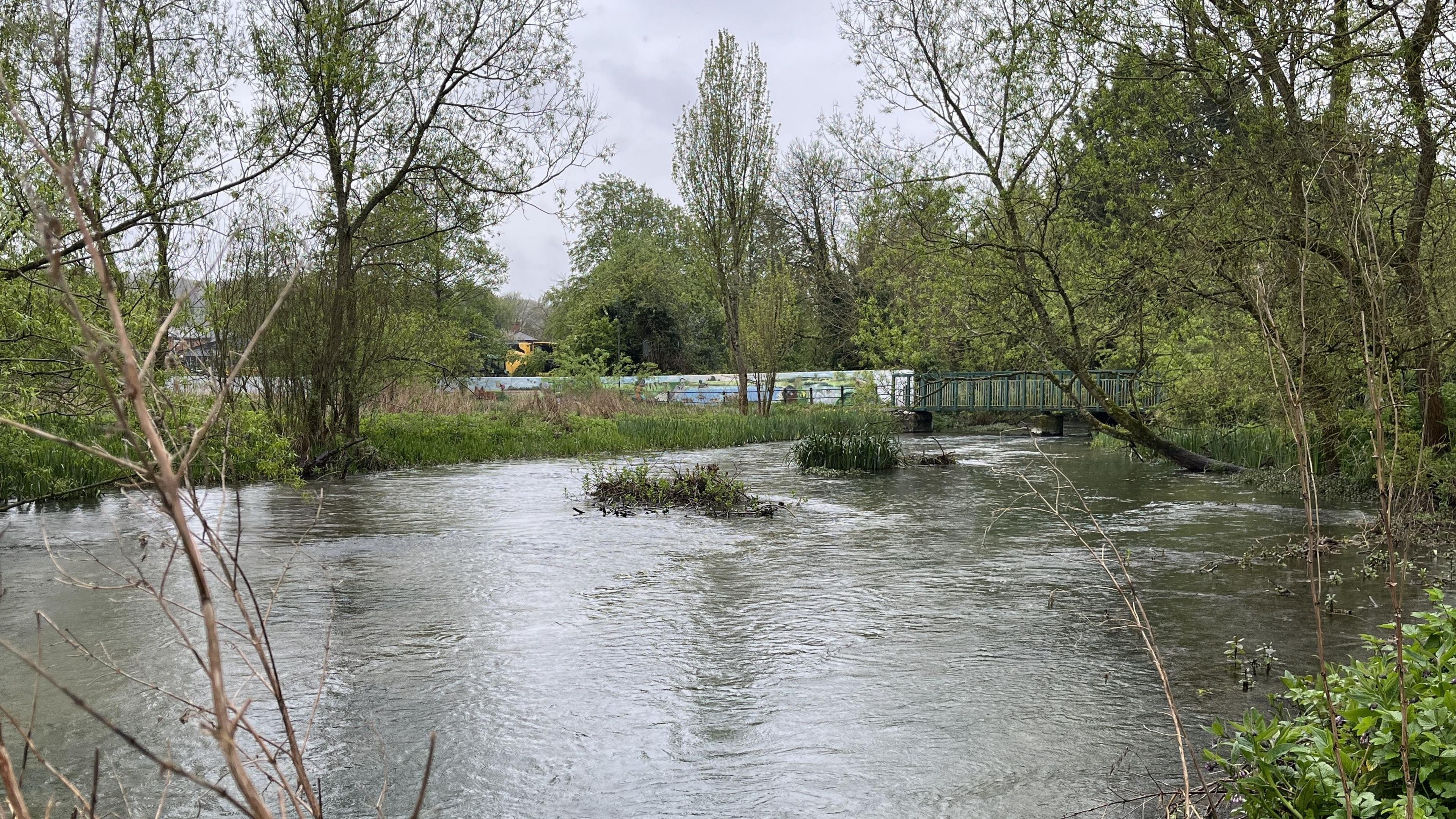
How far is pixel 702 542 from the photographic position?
897cm

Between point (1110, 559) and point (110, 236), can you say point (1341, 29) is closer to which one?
point (1110, 559)

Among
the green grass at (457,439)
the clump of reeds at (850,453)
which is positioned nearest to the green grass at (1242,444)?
the clump of reeds at (850,453)

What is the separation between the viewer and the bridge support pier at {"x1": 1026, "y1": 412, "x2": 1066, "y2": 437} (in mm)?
25156

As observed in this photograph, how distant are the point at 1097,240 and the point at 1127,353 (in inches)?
107

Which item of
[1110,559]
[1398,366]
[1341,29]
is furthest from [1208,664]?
[1341,29]

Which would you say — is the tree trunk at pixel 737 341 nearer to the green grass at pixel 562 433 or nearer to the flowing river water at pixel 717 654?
the green grass at pixel 562 433

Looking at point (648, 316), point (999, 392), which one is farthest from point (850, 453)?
point (648, 316)

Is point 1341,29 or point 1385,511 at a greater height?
point 1341,29

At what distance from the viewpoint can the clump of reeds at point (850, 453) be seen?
15016mm

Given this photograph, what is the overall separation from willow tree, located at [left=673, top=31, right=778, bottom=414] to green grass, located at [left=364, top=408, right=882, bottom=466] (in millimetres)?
4571

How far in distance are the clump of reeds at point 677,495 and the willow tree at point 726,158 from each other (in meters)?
14.0

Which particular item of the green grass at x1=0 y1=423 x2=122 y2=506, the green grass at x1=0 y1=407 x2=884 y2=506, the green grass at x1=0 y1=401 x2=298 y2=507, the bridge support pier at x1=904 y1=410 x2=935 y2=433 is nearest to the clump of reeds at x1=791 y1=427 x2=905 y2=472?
the green grass at x1=0 y1=407 x2=884 y2=506

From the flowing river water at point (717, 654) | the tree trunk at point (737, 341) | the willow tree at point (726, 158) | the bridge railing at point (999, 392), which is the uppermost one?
Answer: the willow tree at point (726, 158)

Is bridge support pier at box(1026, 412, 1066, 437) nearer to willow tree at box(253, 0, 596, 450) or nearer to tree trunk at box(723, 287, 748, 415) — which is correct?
tree trunk at box(723, 287, 748, 415)
